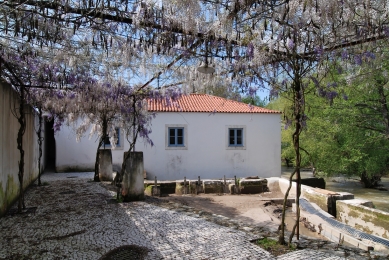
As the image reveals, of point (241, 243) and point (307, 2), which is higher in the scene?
point (307, 2)

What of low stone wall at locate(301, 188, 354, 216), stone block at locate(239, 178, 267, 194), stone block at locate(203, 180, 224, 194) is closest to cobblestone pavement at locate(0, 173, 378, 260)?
low stone wall at locate(301, 188, 354, 216)

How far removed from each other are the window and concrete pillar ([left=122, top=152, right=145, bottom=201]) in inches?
293

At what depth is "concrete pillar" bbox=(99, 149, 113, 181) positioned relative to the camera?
388 inches

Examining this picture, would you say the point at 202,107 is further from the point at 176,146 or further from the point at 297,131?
the point at 297,131

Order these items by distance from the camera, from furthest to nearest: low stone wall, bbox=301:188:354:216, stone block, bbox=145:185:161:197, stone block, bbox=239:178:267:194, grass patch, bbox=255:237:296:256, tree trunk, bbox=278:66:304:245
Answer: stone block, bbox=239:178:267:194
stone block, bbox=145:185:161:197
low stone wall, bbox=301:188:354:216
tree trunk, bbox=278:66:304:245
grass patch, bbox=255:237:296:256

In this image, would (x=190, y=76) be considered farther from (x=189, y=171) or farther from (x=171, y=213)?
(x=189, y=171)

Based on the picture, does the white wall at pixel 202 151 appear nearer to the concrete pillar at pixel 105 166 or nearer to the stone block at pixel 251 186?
the concrete pillar at pixel 105 166

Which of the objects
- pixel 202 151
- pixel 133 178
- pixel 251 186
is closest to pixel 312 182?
pixel 251 186

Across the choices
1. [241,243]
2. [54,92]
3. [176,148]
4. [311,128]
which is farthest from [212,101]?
[241,243]

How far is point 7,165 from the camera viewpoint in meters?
5.38

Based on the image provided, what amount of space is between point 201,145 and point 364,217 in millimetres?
8954

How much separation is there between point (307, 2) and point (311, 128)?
1282 centimetres

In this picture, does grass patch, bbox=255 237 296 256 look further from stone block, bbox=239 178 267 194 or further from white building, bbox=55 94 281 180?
white building, bbox=55 94 281 180

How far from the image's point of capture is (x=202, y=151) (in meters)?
14.2
